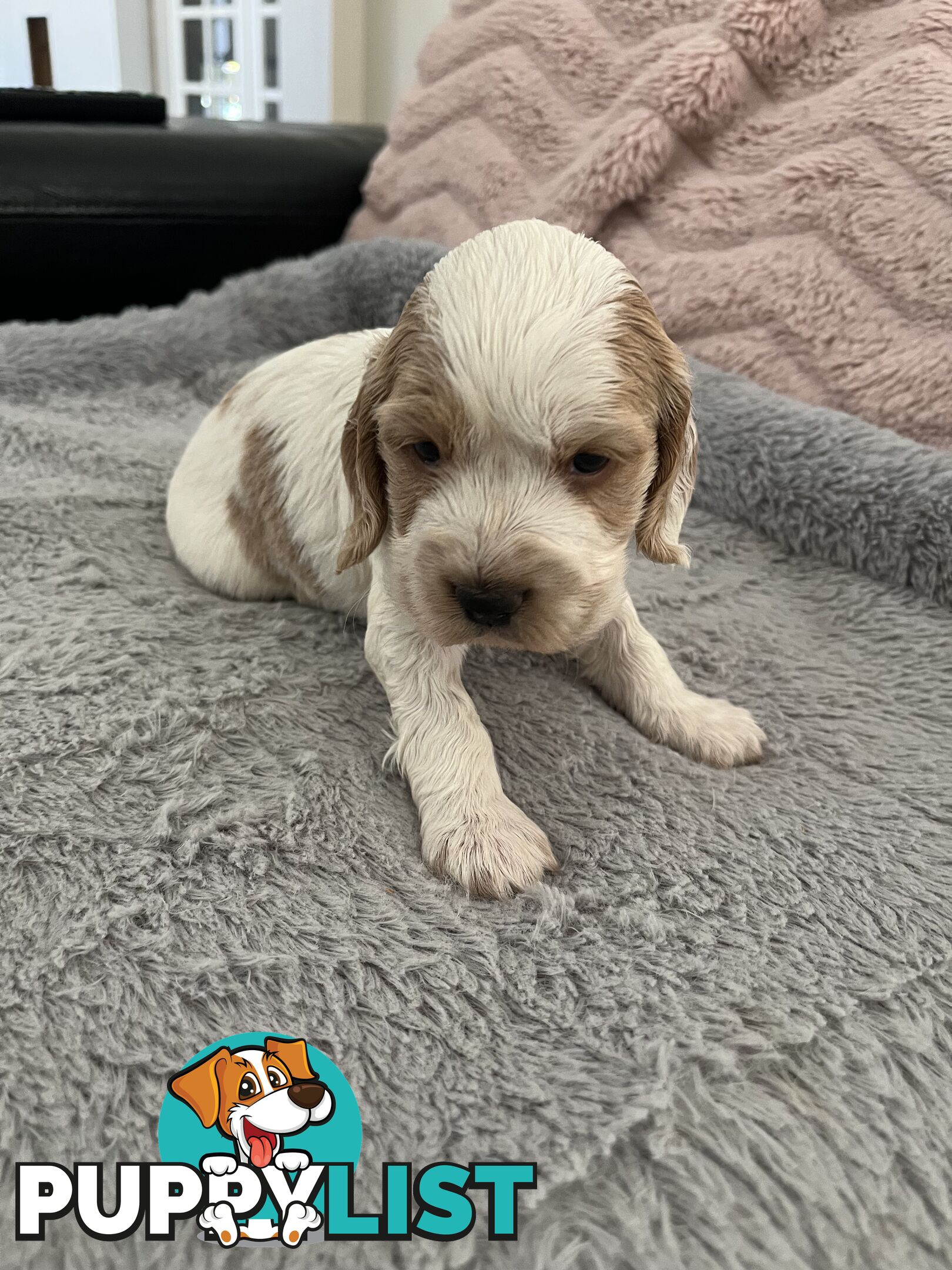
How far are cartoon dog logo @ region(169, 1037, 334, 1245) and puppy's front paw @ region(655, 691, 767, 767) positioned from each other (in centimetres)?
90

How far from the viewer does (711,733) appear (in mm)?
1739

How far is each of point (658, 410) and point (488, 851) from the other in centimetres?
72

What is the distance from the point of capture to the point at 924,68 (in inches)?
93.6

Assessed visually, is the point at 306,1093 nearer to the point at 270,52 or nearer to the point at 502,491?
the point at 502,491

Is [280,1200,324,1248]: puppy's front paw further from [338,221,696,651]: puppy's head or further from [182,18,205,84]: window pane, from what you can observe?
[182,18,205,84]: window pane

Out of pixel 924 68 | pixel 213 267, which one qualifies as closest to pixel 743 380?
pixel 924 68

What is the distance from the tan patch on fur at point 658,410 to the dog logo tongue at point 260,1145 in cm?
96

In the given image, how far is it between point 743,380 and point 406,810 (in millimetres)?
1690

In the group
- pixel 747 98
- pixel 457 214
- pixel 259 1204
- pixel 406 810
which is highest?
pixel 747 98

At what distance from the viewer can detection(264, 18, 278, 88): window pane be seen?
6668 mm

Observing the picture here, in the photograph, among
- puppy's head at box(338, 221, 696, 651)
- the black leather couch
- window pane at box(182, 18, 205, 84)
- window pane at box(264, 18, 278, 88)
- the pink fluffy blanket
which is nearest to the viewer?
puppy's head at box(338, 221, 696, 651)

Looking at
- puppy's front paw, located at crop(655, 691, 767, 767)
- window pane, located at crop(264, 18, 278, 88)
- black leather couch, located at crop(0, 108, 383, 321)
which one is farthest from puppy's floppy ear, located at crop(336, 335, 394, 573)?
window pane, located at crop(264, 18, 278, 88)

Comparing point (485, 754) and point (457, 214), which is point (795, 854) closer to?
point (485, 754)

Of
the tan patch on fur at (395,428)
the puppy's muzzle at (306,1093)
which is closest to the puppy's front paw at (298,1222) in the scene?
the puppy's muzzle at (306,1093)
